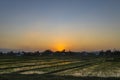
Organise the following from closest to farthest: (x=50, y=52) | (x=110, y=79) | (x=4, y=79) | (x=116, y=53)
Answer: (x=4, y=79) → (x=110, y=79) → (x=116, y=53) → (x=50, y=52)

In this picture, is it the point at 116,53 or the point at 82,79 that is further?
the point at 116,53

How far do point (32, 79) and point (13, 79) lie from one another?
4.09 feet

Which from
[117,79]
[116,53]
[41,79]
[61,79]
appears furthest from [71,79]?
[116,53]

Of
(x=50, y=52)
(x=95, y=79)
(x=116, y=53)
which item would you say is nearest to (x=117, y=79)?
(x=95, y=79)

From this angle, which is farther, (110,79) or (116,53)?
(116,53)

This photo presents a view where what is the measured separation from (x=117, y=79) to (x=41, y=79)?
17.5 feet

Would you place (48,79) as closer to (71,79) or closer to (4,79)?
(71,79)

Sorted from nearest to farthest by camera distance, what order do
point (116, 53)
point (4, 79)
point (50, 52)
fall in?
point (4, 79) → point (116, 53) → point (50, 52)

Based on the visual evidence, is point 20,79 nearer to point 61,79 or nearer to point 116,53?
point 61,79

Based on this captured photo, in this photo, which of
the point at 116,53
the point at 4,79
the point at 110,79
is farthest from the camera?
the point at 116,53

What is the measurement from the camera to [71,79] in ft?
57.2

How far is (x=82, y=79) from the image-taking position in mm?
17484

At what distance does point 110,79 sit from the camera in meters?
18.0

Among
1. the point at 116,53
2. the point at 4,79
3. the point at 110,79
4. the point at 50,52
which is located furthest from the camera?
the point at 50,52
